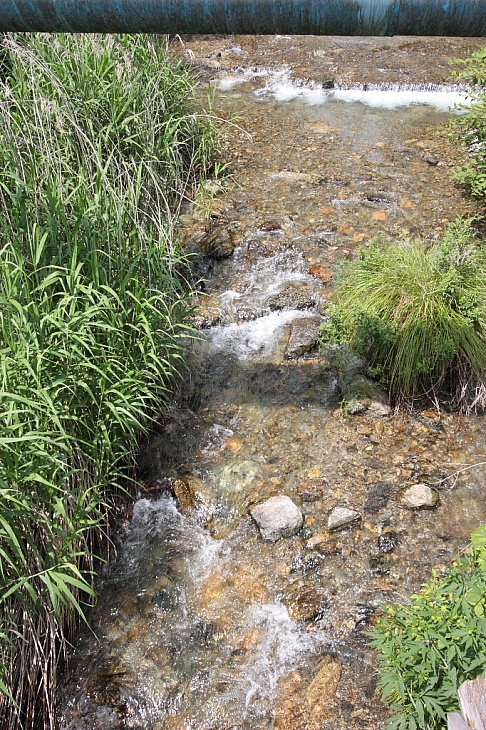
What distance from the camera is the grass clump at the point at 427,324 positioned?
3785 mm

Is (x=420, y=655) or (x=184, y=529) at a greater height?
(x=420, y=655)

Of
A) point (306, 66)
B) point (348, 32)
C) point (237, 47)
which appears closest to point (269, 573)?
point (348, 32)

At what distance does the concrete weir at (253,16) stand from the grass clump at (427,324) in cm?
215

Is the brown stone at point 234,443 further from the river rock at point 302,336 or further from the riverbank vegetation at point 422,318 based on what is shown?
the riverbank vegetation at point 422,318

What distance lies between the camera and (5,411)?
284 centimetres

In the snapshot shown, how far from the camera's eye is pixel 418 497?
11.3 ft

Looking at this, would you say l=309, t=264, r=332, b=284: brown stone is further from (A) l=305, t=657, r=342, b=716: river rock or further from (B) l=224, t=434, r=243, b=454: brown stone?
(A) l=305, t=657, r=342, b=716: river rock

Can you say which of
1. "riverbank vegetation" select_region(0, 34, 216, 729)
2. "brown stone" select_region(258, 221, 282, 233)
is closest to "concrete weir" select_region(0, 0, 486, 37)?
"riverbank vegetation" select_region(0, 34, 216, 729)

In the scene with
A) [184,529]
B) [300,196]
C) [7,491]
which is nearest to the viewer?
[7,491]

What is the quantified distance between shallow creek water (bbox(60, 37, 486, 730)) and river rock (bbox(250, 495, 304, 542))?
0.05 meters

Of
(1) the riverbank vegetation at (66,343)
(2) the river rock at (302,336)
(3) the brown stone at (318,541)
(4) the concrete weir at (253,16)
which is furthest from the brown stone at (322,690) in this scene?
(4) the concrete weir at (253,16)

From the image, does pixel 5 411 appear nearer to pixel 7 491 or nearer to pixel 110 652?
pixel 7 491

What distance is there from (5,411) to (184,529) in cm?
121

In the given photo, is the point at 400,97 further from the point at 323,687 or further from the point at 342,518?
the point at 323,687
